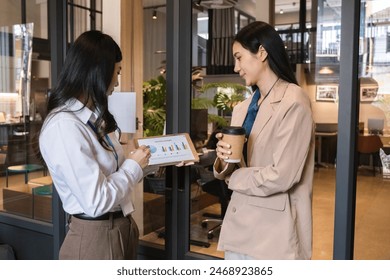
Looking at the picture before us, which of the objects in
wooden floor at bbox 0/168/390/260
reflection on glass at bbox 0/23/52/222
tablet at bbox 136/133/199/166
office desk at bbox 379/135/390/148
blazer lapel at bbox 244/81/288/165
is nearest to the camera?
blazer lapel at bbox 244/81/288/165

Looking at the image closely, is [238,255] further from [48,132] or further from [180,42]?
[180,42]

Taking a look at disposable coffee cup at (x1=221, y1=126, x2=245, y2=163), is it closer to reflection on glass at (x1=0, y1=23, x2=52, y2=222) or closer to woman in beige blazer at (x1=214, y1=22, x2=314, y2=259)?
woman in beige blazer at (x1=214, y1=22, x2=314, y2=259)

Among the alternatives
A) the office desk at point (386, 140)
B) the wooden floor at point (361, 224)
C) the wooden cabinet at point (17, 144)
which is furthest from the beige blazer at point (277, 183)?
the wooden cabinet at point (17, 144)

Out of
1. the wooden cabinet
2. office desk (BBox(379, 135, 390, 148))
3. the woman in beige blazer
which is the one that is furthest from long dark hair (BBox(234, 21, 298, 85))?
the wooden cabinet

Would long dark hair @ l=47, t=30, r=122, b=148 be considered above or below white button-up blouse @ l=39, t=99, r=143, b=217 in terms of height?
above

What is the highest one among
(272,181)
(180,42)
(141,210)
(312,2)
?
(312,2)

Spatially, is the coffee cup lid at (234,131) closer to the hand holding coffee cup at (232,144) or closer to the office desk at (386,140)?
the hand holding coffee cup at (232,144)

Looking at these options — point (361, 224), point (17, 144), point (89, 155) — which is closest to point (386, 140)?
point (361, 224)

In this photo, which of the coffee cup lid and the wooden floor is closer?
the coffee cup lid

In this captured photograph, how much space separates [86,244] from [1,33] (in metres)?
2.94

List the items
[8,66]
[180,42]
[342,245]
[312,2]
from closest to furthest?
[342,245] → [180,42] → [8,66] → [312,2]

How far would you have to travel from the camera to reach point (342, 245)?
184 cm

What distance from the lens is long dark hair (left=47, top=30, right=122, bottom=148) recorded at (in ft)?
4.77

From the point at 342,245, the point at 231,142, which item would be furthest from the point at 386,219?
the point at 231,142
